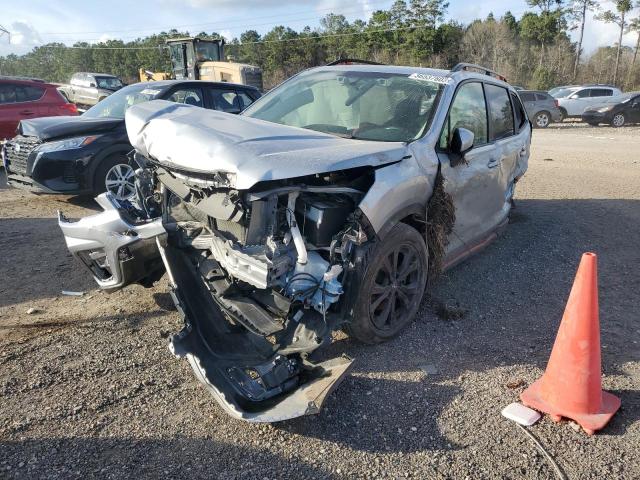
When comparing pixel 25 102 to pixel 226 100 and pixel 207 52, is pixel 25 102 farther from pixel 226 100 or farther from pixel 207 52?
pixel 207 52

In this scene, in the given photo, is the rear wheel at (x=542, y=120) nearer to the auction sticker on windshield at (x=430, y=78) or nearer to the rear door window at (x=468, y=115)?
the rear door window at (x=468, y=115)

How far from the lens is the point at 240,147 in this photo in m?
2.94

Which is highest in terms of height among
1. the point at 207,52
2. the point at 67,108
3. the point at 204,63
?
the point at 207,52

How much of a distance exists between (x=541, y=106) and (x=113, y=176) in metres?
21.4

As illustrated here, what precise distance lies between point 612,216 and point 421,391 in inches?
225

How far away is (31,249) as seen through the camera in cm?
567

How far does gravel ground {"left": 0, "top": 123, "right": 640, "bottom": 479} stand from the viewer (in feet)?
→ 8.68

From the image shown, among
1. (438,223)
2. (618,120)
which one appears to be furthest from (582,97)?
(438,223)

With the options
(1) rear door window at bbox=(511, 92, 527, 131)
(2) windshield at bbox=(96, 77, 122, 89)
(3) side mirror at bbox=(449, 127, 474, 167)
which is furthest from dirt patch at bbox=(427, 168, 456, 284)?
(2) windshield at bbox=(96, 77, 122, 89)

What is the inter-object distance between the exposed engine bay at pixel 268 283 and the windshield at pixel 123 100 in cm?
494

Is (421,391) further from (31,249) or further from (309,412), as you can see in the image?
→ (31,249)

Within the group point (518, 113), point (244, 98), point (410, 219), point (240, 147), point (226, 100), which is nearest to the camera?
point (240, 147)

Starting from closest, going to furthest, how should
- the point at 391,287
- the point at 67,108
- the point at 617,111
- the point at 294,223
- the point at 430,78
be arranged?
the point at 294,223 < the point at 391,287 < the point at 430,78 < the point at 67,108 < the point at 617,111

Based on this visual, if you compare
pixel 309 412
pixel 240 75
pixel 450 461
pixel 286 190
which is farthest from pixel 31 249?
pixel 240 75
